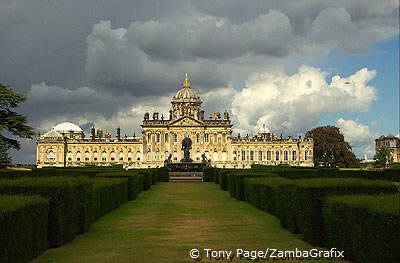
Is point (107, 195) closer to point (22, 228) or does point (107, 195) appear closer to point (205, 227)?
point (205, 227)

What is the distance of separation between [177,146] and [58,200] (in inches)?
3226

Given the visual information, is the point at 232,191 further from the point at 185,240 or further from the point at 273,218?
the point at 185,240

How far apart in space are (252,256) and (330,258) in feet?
4.94

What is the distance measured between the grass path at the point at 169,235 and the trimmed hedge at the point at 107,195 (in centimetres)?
30

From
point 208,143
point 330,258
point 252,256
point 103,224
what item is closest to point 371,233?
point 330,258

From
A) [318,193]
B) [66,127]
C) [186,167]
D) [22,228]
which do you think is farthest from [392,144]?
[22,228]

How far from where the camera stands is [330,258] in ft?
32.6

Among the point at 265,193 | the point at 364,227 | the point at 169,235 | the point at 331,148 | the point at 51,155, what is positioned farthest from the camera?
the point at 51,155

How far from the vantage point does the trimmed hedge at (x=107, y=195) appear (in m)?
15.8

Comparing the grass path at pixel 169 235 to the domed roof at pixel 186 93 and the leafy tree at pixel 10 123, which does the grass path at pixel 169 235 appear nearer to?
the leafy tree at pixel 10 123

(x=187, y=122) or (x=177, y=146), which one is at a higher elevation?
(x=187, y=122)

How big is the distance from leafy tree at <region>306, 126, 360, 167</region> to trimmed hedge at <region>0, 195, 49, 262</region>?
3253 inches

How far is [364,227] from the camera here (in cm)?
841

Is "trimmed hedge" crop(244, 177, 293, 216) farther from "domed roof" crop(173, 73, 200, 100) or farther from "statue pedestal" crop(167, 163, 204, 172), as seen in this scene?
"domed roof" crop(173, 73, 200, 100)
